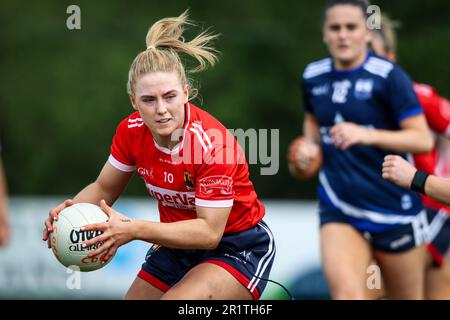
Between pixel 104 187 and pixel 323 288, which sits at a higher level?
pixel 104 187

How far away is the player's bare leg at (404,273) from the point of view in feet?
19.7

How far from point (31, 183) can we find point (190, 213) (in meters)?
7.85

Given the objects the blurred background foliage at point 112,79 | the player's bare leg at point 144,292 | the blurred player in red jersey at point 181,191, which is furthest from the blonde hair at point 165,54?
the blurred background foliage at point 112,79

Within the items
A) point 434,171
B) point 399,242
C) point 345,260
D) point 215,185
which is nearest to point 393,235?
point 399,242

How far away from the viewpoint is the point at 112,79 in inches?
477

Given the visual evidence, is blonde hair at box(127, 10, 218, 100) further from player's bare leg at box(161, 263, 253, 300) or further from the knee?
the knee

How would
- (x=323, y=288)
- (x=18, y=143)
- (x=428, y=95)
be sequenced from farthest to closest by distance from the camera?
(x=18, y=143) → (x=323, y=288) → (x=428, y=95)

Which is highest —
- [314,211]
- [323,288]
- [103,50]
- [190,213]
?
A: [103,50]

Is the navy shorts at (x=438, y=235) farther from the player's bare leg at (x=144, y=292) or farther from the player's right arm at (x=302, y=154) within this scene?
the player's bare leg at (x=144, y=292)

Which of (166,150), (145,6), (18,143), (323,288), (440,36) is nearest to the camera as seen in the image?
(166,150)

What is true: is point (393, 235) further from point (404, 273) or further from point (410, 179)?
point (410, 179)

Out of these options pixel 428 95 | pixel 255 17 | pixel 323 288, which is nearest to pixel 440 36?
pixel 255 17
